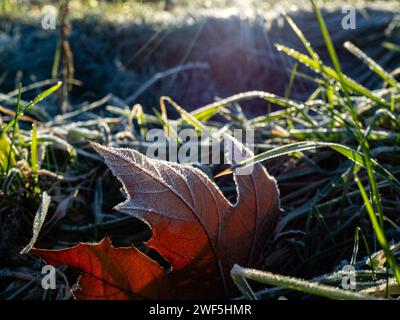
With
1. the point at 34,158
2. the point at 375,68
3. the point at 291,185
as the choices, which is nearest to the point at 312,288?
the point at 291,185

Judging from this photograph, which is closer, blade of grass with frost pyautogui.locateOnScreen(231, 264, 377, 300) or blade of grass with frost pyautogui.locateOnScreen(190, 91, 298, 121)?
blade of grass with frost pyautogui.locateOnScreen(231, 264, 377, 300)

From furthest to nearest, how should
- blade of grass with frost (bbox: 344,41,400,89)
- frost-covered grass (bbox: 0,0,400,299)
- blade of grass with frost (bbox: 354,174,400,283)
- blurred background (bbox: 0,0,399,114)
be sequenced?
1. blurred background (bbox: 0,0,399,114)
2. blade of grass with frost (bbox: 344,41,400,89)
3. frost-covered grass (bbox: 0,0,400,299)
4. blade of grass with frost (bbox: 354,174,400,283)

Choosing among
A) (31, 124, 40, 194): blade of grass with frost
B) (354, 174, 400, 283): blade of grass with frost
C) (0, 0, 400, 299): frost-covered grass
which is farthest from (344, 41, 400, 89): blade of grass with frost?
(31, 124, 40, 194): blade of grass with frost

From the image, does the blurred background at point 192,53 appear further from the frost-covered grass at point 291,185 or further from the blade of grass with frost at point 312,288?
the blade of grass with frost at point 312,288

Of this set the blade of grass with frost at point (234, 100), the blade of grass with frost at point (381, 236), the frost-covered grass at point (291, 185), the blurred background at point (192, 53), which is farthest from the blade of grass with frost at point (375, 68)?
the blurred background at point (192, 53)

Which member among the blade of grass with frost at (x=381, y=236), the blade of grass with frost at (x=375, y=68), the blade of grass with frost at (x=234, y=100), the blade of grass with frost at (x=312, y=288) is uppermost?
the blade of grass with frost at (x=375, y=68)

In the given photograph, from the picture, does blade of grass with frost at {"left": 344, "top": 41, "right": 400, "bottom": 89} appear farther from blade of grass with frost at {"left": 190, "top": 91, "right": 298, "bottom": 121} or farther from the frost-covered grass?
blade of grass with frost at {"left": 190, "top": 91, "right": 298, "bottom": 121}

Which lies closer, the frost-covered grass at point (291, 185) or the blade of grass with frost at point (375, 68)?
the frost-covered grass at point (291, 185)

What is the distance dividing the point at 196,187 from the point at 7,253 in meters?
0.53

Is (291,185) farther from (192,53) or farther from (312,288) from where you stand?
(192,53)

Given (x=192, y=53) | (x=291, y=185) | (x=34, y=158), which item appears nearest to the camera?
(x=34, y=158)

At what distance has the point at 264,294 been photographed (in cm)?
88

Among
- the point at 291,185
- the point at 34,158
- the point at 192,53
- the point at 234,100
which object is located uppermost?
the point at 192,53

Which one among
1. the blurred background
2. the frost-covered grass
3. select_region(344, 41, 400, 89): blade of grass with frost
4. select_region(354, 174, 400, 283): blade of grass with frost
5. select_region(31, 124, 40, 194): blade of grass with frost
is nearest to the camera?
select_region(354, 174, 400, 283): blade of grass with frost
